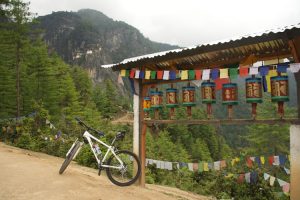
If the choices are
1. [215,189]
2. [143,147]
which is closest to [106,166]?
[143,147]

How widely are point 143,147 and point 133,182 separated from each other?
1.44 meters

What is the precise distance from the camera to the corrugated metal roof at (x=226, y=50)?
21.9 feet

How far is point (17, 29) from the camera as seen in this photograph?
1138 inches

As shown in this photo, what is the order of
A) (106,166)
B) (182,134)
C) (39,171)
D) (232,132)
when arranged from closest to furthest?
(106,166), (39,171), (182,134), (232,132)

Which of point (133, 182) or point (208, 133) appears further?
point (208, 133)

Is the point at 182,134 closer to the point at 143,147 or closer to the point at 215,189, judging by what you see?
the point at 215,189

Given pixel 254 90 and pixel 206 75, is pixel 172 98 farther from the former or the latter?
pixel 254 90

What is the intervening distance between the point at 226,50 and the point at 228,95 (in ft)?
3.48

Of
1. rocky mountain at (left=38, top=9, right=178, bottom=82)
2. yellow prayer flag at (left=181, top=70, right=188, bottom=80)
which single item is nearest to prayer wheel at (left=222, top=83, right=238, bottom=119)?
yellow prayer flag at (left=181, top=70, right=188, bottom=80)

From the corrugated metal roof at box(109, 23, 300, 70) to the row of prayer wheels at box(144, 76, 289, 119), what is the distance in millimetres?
719

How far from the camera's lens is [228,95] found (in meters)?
7.93

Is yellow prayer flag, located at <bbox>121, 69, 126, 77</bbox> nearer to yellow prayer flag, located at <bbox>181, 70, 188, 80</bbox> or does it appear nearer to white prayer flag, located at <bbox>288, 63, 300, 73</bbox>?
yellow prayer flag, located at <bbox>181, 70, 188, 80</bbox>

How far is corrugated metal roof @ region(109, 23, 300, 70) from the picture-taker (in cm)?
666

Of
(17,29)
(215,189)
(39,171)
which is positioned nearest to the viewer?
(39,171)
